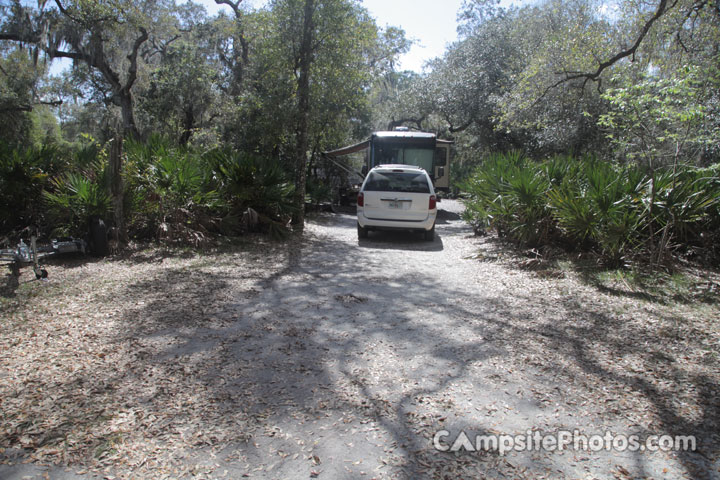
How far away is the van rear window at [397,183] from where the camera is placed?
10.5 m

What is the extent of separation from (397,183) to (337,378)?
744cm

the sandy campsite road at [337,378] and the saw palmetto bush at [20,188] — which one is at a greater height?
the saw palmetto bush at [20,188]

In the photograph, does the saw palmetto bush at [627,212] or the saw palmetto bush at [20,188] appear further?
the saw palmetto bush at [20,188]

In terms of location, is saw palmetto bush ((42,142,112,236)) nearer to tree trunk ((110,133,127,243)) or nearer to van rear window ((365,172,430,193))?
tree trunk ((110,133,127,243))

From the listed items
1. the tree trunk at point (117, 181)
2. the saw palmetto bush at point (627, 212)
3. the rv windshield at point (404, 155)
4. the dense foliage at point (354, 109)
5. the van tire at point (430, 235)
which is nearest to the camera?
the saw palmetto bush at point (627, 212)

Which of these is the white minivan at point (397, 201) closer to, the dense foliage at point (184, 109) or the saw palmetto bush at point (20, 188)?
the dense foliage at point (184, 109)

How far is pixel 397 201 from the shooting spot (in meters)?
10.5

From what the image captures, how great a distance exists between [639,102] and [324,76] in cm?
940

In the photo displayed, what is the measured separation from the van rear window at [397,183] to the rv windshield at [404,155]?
637 cm

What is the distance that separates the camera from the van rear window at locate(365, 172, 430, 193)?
1055 cm

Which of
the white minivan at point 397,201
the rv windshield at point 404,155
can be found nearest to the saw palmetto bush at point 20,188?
the white minivan at point 397,201

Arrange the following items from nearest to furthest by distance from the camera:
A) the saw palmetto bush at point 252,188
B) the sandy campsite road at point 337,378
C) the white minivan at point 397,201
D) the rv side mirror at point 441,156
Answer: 1. the sandy campsite road at point 337,378
2. the saw palmetto bush at point 252,188
3. the white minivan at point 397,201
4. the rv side mirror at point 441,156

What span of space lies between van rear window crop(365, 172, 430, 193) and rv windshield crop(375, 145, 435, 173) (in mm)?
6371

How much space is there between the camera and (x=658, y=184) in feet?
23.6
